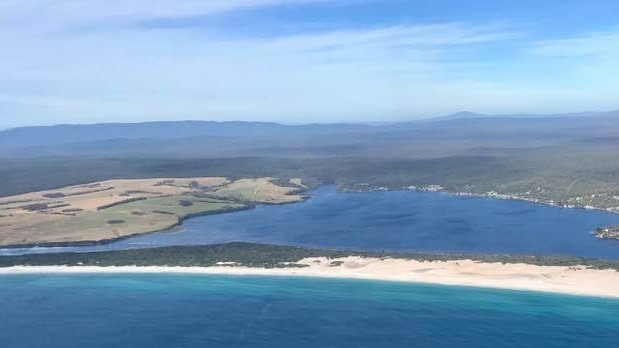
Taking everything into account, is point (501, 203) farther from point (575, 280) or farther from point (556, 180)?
point (575, 280)

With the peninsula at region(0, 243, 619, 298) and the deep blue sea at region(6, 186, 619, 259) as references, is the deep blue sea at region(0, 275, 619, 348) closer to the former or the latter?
the peninsula at region(0, 243, 619, 298)

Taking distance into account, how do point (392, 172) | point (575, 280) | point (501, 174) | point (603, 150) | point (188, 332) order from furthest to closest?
point (603, 150) → point (392, 172) → point (501, 174) → point (575, 280) → point (188, 332)

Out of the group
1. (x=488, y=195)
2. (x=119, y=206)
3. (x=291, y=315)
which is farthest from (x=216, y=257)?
(x=488, y=195)

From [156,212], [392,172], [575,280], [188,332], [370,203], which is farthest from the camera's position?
[392,172]

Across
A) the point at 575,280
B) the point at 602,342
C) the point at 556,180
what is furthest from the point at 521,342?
the point at 556,180

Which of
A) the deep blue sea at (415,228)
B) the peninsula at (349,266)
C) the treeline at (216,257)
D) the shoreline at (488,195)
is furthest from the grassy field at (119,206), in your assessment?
the shoreline at (488,195)

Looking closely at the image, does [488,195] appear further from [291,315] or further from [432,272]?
[291,315]

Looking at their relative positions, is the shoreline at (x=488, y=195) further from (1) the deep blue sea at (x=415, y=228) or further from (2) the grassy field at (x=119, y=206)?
(2) the grassy field at (x=119, y=206)
